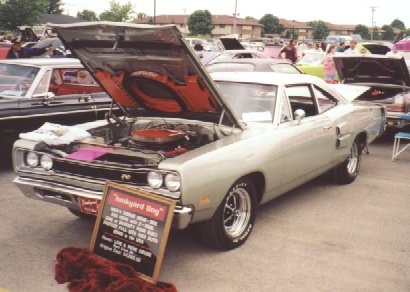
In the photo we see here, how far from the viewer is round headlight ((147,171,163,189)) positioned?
377cm

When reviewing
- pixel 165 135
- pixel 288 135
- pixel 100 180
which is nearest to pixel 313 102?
pixel 288 135

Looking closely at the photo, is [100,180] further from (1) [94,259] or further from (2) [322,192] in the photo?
(2) [322,192]

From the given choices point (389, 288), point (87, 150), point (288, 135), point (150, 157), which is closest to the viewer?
point (389, 288)

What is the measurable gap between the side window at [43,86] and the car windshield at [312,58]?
39.9 feet

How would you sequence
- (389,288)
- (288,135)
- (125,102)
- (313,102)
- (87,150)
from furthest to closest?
(313,102) → (125,102) → (288,135) → (87,150) → (389,288)

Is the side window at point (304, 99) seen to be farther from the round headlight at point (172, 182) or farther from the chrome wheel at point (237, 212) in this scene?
the round headlight at point (172, 182)

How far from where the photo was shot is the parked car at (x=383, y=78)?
28.3 feet

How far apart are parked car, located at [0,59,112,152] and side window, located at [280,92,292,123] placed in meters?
3.43

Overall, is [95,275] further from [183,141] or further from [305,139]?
[305,139]

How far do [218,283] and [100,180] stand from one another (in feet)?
4.01

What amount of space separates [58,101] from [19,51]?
597 centimetres

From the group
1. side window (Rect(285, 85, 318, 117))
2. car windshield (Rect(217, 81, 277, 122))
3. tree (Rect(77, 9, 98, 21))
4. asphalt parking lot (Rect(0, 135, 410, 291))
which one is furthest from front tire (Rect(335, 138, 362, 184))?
tree (Rect(77, 9, 98, 21))

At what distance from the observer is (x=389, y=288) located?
371cm

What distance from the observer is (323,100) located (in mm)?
5973
